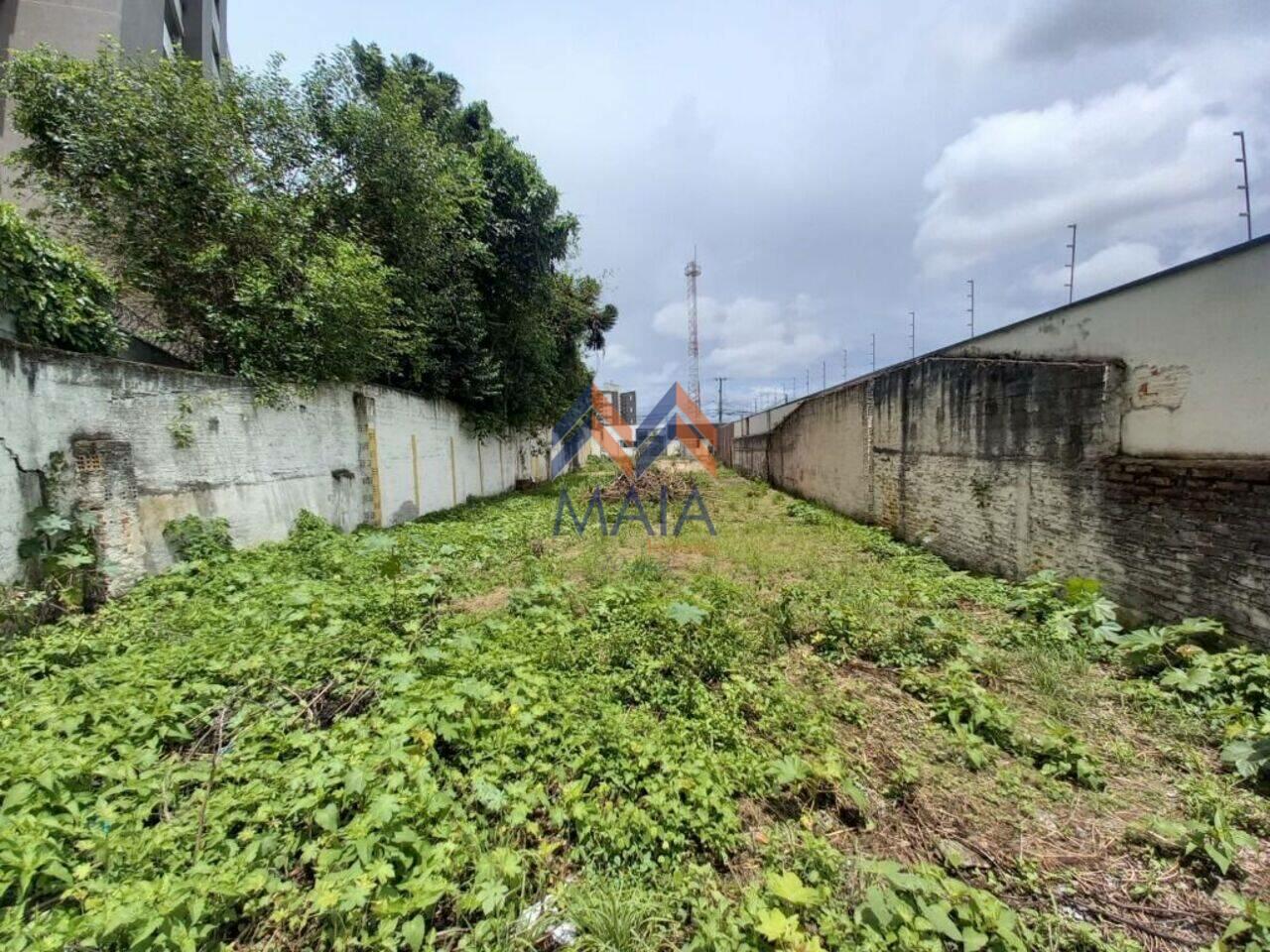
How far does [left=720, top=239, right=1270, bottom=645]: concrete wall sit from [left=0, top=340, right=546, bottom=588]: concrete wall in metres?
7.70

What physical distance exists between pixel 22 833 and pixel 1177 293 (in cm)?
633

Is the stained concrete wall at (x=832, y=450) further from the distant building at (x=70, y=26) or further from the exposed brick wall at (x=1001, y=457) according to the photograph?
the distant building at (x=70, y=26)

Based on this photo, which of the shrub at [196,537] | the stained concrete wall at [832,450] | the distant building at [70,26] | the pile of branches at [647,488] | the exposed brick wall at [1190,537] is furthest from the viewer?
the pile of branches at [647,488]

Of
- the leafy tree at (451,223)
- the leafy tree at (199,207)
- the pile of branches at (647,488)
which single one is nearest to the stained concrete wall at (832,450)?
the pile of branches at (647,488)

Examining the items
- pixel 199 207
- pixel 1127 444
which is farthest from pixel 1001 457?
pixel 199 207

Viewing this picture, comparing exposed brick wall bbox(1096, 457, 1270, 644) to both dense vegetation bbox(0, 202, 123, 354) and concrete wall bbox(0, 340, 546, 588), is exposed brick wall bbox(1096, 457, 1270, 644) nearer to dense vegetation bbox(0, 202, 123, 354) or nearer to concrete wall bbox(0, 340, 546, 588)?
concrete wall bbox(0, 340, 546, 588)

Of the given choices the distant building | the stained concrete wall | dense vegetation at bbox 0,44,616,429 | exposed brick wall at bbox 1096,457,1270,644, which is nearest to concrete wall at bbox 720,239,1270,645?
exposed brick wall at bbox 1096,457,1270,644

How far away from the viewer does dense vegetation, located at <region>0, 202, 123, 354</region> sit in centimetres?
346

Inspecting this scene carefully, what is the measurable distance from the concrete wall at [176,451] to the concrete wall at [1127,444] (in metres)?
7.70

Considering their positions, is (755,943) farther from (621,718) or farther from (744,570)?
(744,570)

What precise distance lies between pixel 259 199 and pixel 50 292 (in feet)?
8.80

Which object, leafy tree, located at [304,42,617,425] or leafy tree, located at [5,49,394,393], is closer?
leafy tree, located at [5,49,394,393]

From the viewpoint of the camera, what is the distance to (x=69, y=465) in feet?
11.8

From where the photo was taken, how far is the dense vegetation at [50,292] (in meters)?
3.46
